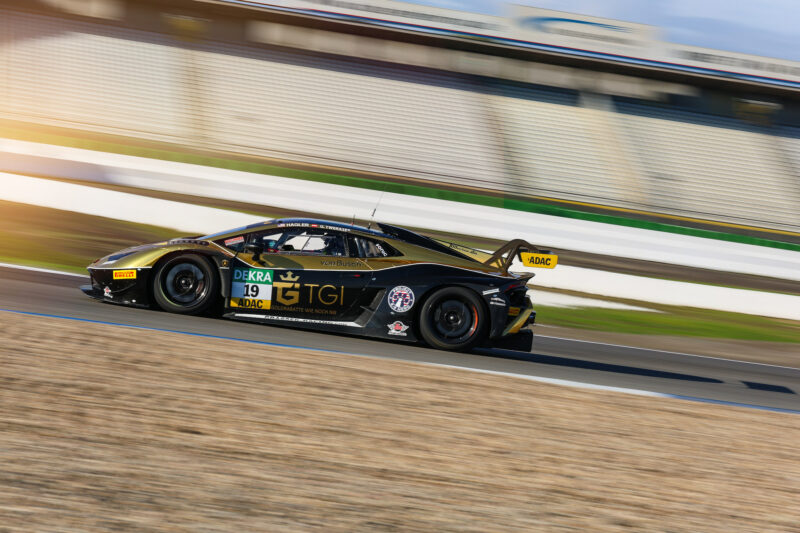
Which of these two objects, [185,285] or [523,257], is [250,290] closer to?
[185,285]

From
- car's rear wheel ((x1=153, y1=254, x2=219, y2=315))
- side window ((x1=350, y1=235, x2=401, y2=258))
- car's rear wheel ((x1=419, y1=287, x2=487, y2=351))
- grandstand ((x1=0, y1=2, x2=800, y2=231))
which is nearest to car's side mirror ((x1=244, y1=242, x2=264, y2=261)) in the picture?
car's rear wheel ((x1=153, y1=254, x2=219, y2=315))

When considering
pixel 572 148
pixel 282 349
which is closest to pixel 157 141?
pixel 572 148

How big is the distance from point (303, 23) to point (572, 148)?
29.1 ft

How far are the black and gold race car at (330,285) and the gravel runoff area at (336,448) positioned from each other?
83 centimetres

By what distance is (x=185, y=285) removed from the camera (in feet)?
23.2

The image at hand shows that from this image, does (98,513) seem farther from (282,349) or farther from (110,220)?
(110,220)

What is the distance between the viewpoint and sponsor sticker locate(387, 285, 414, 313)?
22.8 feet

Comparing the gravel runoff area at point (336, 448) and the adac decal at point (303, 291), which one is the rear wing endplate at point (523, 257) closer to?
the gravel runoff area at point (336, 448)

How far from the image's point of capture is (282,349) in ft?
20.5

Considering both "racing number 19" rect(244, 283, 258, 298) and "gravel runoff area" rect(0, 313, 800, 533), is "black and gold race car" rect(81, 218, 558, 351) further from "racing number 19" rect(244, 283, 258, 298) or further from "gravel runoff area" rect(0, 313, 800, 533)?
"gravel runoff area" rect(0, 313, 800, 533)

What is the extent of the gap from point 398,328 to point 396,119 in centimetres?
1591

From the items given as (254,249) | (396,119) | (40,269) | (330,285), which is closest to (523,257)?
(330,285)

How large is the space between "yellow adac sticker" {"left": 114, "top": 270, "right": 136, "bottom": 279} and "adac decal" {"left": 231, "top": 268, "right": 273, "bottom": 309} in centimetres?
91

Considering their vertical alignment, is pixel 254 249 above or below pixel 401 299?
above
